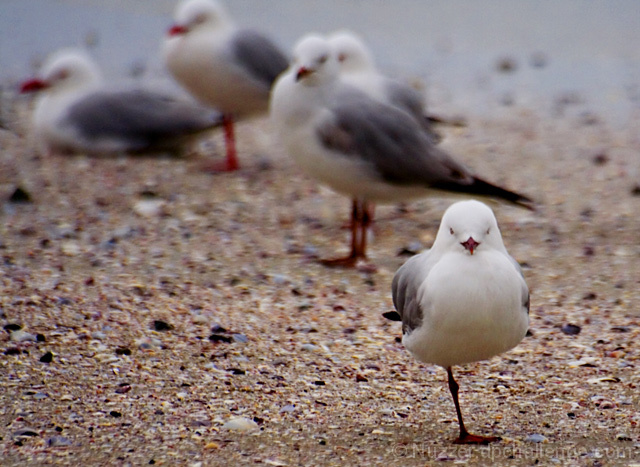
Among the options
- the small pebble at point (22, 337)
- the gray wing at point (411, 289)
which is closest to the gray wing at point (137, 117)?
the small pebble at point (22, 337)

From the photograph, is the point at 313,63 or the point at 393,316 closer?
the point at 393,316

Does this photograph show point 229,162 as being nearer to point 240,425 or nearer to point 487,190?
point 487,190

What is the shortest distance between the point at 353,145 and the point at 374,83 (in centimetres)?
134

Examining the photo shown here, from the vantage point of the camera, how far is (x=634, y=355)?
15.4 feet

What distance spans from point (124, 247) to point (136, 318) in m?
1.29

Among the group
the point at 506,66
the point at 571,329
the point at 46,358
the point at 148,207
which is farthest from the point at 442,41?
the point at 46,358

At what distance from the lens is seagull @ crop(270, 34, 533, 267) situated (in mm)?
5867

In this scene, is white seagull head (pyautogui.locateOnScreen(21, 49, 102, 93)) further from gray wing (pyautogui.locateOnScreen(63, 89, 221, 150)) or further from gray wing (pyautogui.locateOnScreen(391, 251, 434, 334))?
gray wing (pyautogui.locateOnScreen(391, 251, 434, 334))

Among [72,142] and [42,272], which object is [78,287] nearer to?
[42,272]

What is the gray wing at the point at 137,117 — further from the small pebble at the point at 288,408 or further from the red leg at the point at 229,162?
the small pebble at the point at 288,408

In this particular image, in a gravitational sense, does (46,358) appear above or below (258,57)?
below

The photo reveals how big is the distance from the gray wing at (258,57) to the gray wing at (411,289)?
4.18 meters

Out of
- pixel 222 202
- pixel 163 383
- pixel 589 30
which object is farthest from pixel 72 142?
pixel 589 30

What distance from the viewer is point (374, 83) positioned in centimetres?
709
